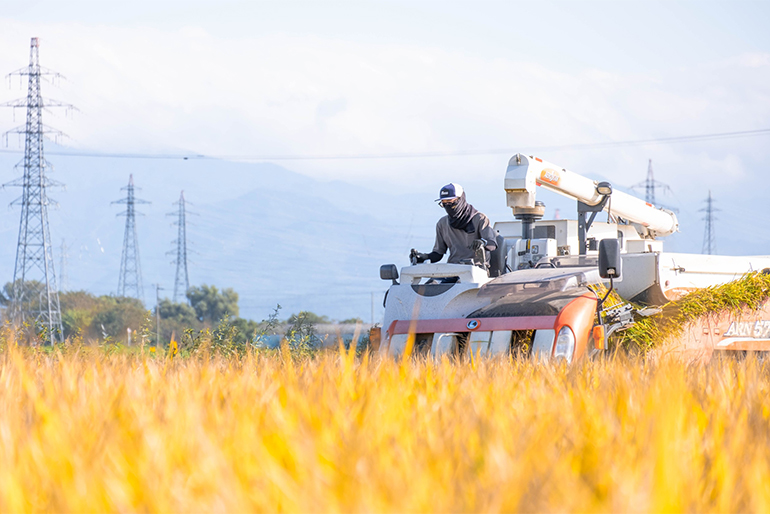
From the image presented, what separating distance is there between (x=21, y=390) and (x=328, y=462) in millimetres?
1735

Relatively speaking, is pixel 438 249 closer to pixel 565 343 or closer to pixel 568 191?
pixel 565 343

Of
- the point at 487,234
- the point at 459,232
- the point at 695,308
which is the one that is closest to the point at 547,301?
the point at 487,234

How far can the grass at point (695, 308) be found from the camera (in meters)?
9.62

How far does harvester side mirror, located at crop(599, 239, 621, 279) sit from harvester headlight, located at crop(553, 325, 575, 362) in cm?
67

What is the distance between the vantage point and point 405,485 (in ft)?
6.90

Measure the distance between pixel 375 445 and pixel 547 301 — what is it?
6.73m

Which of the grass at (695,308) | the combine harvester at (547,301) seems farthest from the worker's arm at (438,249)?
the grass at (695,308)

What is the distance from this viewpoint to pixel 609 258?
841 cm

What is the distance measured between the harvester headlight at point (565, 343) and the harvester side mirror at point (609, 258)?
26.5 inches

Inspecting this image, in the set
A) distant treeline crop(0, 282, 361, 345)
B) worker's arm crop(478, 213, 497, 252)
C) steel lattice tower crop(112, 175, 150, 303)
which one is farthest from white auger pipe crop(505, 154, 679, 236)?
steel lattice tower crop(112, 175, 150, 303)

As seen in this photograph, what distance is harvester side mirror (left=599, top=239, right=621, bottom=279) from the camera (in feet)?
27.6

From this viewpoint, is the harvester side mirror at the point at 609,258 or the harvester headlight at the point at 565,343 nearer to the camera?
the harvester side mirror at the point at 609,258

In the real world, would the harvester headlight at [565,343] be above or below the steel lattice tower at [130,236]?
below

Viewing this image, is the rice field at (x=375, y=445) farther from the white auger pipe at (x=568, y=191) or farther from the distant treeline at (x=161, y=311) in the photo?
the distant treeline at (x=161, y=311)
